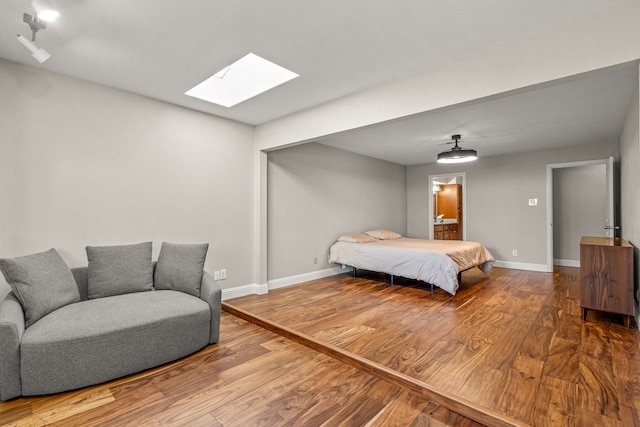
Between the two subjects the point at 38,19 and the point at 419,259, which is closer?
the point at 38,19

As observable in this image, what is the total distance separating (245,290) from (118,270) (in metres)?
1.71

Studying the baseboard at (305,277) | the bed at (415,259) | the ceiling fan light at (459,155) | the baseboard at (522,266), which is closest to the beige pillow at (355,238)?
the bed at (415,259)

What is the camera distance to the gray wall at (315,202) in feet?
15.0

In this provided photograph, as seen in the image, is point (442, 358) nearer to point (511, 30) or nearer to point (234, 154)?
point (511, 30)

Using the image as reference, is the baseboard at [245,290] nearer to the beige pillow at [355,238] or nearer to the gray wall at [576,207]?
the beige pillow at [355,238]

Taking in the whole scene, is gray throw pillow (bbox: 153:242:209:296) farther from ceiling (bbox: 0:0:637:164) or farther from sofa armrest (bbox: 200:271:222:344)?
ceiling (bbox: 0:0:637:164)

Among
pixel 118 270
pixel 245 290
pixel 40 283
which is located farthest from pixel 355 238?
pixel 40 283

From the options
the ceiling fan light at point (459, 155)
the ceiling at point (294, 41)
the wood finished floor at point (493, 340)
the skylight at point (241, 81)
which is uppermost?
the skylight at point (241, 81)

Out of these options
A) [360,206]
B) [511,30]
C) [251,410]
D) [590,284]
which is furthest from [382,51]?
[360,206]

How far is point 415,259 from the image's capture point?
4320 millimetres

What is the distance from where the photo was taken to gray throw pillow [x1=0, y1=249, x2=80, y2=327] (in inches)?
83.0

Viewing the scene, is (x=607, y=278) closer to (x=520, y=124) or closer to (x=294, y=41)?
(x=520, y=124)

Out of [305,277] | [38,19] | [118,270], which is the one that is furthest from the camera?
[305,277]

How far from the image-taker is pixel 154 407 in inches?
70.6
